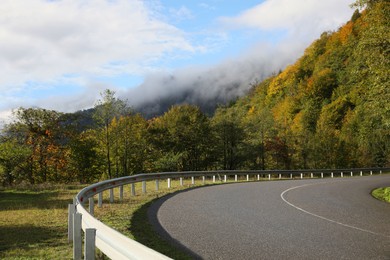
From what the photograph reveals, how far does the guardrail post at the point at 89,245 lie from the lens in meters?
5.59

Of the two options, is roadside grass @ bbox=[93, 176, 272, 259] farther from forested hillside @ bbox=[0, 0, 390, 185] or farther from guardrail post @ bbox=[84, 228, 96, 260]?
forested hillside @ bbox=[0, 0, 390, 185]

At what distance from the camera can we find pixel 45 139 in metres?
55.7

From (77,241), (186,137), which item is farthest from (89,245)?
(186,137)

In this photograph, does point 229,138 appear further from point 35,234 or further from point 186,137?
point 35,234

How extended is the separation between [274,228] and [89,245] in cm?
540

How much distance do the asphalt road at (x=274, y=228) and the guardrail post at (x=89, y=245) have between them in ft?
7.12

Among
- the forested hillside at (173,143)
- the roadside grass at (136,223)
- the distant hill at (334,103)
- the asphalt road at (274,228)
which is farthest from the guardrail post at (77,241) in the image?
the forested hillside at (173,143)

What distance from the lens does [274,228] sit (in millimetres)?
9742

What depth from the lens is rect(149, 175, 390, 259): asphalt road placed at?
750cm

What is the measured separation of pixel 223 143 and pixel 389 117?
4984 centimetres

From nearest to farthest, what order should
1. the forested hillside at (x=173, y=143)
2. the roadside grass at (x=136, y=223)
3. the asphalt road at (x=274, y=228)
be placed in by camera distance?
the asphalt road at (x=274, y=228) < the roadside grass at (x=136, y=223) < the forested hillside at (x=173, y=143)

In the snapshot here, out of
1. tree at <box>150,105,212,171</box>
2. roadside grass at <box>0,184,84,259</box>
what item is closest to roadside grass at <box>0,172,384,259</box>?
roadside grass at <box>0,184,84,259</box>

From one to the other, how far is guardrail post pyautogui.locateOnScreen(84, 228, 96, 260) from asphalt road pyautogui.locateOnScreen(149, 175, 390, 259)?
2.17 m

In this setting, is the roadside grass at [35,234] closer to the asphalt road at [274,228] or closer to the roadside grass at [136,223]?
the roadside grass at [136,223]
